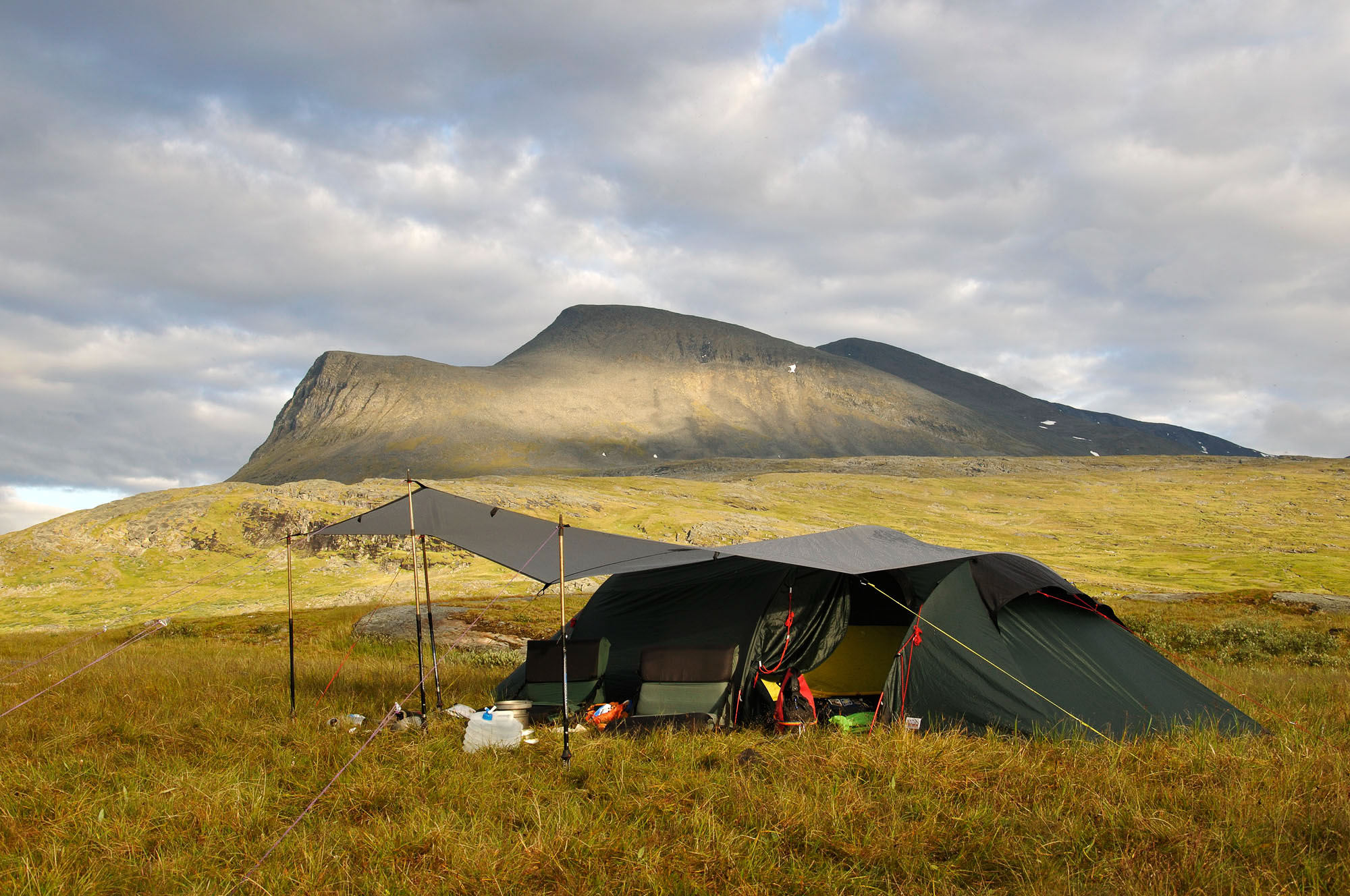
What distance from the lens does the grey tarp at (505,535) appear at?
10.5 metres

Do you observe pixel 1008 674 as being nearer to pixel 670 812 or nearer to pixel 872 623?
pixel 872 623

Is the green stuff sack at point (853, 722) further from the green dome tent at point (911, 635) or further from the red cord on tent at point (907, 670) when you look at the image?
the green dome tent at point (911, 635)

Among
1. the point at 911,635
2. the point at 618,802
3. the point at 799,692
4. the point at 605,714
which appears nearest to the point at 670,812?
the point at 618,802

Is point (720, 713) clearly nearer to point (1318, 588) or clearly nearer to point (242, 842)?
point (242, 842)

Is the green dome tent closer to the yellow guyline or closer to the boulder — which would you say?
the yellow guyline

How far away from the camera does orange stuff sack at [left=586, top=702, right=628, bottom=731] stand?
9664 millimetres

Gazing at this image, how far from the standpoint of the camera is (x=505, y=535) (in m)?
11.1

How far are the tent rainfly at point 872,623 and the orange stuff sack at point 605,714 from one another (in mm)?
1407

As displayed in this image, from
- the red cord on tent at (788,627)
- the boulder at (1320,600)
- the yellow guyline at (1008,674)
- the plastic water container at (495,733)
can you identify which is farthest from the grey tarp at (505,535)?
the boulder at (1320,600)

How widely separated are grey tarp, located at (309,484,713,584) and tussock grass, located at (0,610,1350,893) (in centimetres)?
238

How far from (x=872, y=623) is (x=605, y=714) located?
15.5 feet

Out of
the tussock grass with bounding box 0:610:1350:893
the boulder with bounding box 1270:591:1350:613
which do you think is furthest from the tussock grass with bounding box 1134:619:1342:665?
the tussock grass with bounding box 0:610:1350:893

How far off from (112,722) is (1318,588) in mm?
61960

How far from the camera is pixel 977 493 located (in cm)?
13288
